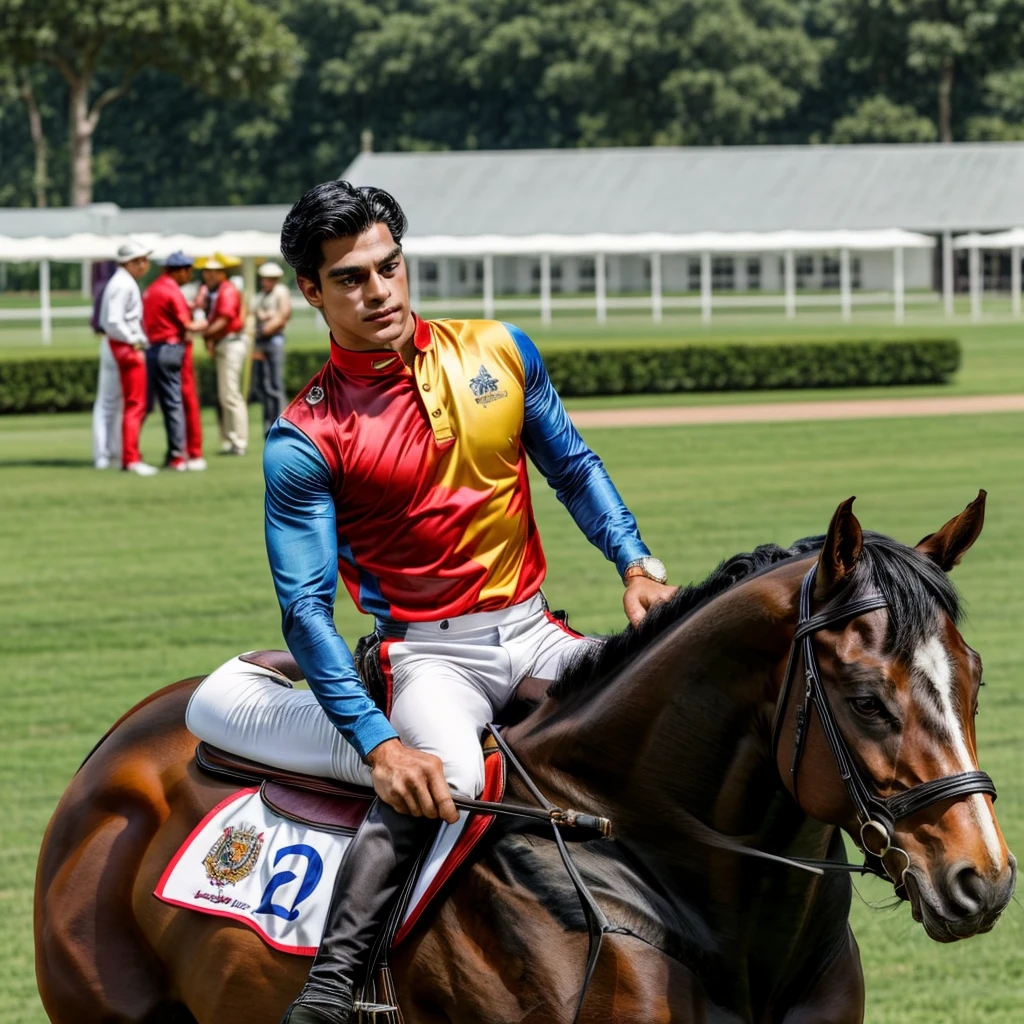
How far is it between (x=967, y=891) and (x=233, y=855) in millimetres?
1541

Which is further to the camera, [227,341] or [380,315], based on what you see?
[227,341]

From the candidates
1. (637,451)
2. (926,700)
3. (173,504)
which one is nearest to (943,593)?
(926,700)

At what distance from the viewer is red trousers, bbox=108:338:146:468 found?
16.0m

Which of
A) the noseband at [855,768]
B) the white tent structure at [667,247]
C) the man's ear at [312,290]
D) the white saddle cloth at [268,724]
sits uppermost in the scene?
the man's ear at [312,290]

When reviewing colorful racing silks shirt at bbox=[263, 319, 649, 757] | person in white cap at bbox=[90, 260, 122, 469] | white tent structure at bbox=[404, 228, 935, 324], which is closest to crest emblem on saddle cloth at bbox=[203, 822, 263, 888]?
colorful racing silks shirt at bbox=[263, 319, 649, 757]

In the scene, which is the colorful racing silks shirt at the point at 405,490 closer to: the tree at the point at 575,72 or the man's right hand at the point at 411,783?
the man's right hand at the point at 411,783

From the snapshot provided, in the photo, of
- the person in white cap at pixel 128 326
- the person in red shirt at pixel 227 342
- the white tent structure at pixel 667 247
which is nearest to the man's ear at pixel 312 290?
the person in white cap at pixel 128 326

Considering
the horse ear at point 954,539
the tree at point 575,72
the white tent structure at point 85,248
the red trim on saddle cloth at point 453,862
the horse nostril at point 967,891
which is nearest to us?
the horse nostril at point 967,891

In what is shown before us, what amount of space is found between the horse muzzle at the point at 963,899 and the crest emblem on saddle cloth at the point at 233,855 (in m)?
1.41

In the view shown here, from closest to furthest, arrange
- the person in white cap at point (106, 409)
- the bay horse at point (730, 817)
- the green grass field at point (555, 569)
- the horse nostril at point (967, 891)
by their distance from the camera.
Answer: the horse nostril at point (967, 891)
the bay horse at point (730, 817)
the green grass field at point (555, 569)
the person in white cap at point (106, 409)

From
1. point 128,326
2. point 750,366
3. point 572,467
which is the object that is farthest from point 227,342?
point 572,467

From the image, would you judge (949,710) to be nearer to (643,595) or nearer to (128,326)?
(643,595)

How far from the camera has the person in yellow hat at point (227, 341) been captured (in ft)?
57.9

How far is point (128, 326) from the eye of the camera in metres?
15.9
